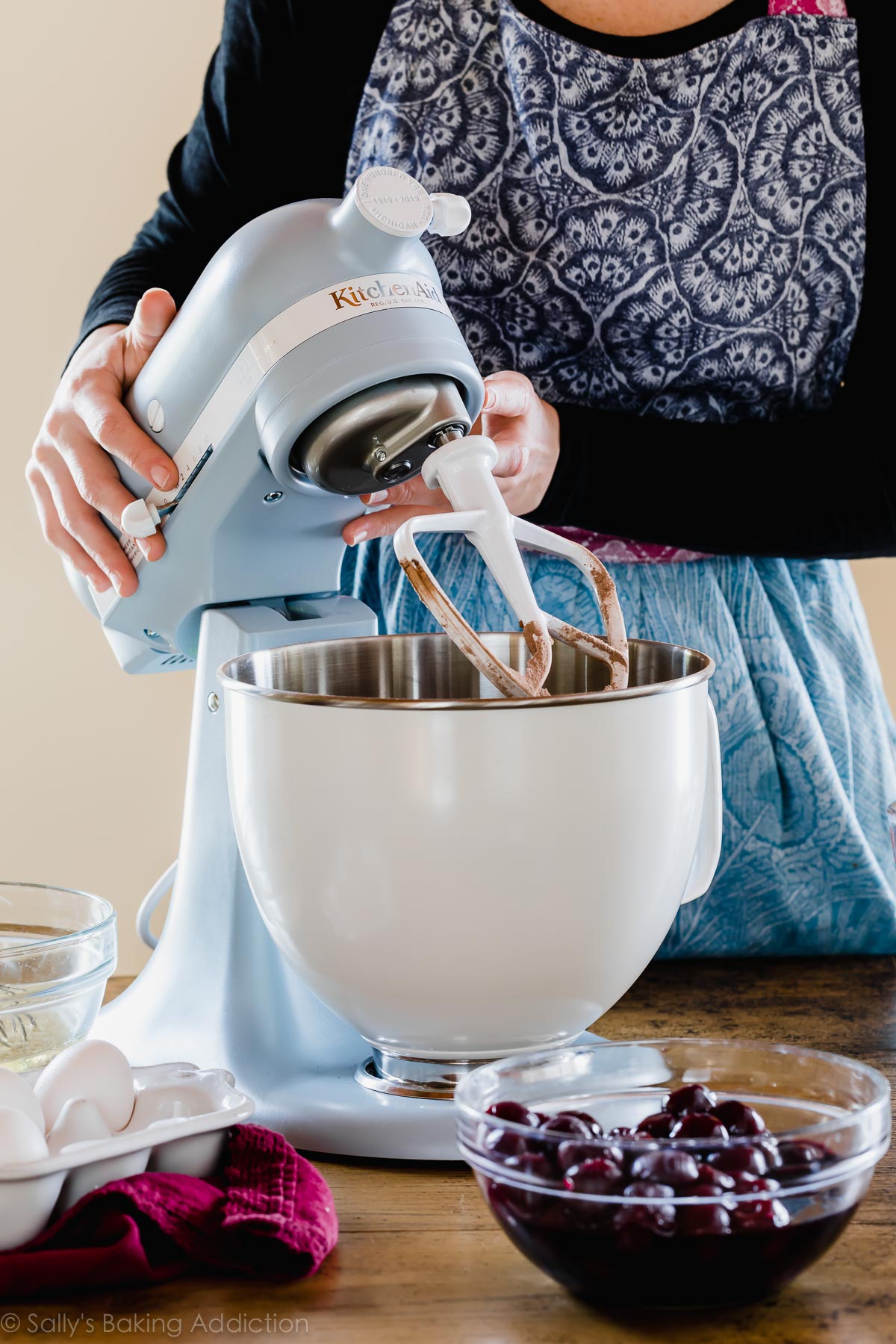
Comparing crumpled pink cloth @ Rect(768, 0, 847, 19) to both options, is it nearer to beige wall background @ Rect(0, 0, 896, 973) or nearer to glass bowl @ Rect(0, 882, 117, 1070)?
glass bowl @ Rect(0, 882, 117, 1070)

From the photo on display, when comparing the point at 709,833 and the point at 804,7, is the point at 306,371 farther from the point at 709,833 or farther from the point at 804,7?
the point at 804,7

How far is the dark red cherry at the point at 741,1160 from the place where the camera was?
0.40 metres

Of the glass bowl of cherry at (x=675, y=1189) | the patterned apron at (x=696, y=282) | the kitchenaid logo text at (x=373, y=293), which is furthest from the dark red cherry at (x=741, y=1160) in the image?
the patterned apron at (x=696, y=282)

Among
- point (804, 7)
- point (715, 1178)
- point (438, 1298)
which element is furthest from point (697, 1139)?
point (804, 7)

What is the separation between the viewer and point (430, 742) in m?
0.50

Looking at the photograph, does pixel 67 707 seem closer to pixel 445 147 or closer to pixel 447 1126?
pixel 445 147

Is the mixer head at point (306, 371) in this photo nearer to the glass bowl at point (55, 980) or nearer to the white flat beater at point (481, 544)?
the white flat beater at point (481, 544)

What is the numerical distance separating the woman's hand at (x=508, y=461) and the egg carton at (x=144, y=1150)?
29 centimetres

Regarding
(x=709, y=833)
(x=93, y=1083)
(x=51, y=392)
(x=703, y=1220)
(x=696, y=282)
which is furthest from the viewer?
(x=51, y=392)

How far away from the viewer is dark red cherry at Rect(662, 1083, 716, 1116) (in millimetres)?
469

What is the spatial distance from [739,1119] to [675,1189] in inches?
2.3

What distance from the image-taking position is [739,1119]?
1.48 ft

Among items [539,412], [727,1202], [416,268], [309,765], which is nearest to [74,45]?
[539,412]

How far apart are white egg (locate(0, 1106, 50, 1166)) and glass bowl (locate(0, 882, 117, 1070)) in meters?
0.13
